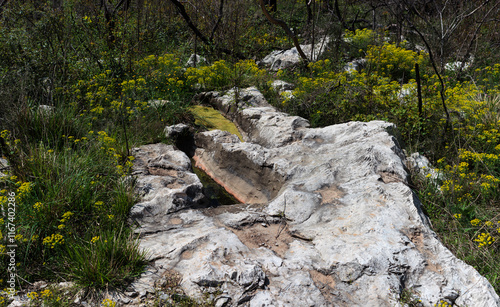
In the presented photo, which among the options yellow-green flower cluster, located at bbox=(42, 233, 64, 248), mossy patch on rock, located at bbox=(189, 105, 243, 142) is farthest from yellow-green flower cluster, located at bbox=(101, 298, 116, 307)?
mossy patch on rock, located at bbox=(189, 105, 243, 142)

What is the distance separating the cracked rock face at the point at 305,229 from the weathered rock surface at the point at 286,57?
3.99m

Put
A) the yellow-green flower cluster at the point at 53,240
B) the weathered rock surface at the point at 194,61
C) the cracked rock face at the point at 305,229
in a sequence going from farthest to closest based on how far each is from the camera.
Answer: the weathered rock surface at the point at 194,61
the yellow-green flower cluster at the point at 53,240
the cracked rock face at the point at 305,229

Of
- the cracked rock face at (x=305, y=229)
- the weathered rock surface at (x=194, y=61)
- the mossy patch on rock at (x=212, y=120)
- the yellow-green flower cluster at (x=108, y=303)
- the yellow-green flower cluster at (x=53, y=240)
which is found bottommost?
the mossy patch on rock at (x=212, y=120)

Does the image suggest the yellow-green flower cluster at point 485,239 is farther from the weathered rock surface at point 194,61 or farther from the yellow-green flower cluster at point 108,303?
the weathered rock surface at point 194,61

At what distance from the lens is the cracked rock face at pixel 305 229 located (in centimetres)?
233

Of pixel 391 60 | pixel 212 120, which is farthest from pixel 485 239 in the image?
pixel 391 60

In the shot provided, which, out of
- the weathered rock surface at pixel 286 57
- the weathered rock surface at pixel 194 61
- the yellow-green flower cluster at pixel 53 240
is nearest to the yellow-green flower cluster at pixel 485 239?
the yellow-green flower cluster at pixel 53 240

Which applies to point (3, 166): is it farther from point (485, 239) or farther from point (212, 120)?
point (485, 239)

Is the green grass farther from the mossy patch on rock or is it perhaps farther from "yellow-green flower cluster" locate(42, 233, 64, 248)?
the mossy patch on rock

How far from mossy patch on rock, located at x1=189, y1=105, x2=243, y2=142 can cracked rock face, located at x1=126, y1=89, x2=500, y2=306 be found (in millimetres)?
1201

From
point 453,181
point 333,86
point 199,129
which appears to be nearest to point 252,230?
point 453,181

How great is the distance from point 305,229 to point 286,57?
6.21 m

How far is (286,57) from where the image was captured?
8352 millimetres

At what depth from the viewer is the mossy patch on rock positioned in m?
5.71
